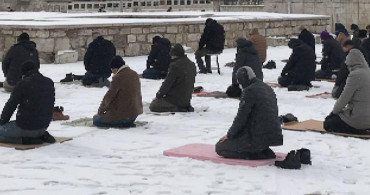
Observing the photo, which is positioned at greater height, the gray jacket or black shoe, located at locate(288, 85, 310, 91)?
the gray jacket

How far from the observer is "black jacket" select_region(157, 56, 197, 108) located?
10.8 metres

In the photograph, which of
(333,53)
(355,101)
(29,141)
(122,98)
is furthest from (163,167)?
(333,53)

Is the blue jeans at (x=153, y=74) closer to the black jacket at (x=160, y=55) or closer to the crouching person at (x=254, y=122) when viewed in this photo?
the black jacket at (x=160, y=55)

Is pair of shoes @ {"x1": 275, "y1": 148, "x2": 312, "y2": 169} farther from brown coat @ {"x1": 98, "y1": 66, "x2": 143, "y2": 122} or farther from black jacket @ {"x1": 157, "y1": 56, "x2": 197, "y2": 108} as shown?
black jacket @ {"x1": 157, "y1": 56, "x2": 197, "y2": 108}

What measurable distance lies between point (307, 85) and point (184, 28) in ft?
32.4

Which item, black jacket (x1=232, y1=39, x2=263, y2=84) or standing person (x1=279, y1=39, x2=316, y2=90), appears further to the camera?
standing person (x1=279, y1=39, x2=316, y2=90)

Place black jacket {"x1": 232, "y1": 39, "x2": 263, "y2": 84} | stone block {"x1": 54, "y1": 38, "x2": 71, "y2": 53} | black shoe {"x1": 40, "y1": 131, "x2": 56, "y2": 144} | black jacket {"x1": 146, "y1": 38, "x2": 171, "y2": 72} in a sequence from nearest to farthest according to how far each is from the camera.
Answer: black shoe {"x1": 40, "y1": 131, "x2": 56, "y2": 144} < black jacket {"x1": 232, "y1": 39, "x2": 263, "y2": 84} < black jacket {"x1": 146, "y1": 38, "x2": 171, "y2": 72} < stone block {"x1": 54, "y1": 38, "x2": 71, "y2": 53}

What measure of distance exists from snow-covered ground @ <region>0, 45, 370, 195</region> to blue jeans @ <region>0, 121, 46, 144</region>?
24 centimetres

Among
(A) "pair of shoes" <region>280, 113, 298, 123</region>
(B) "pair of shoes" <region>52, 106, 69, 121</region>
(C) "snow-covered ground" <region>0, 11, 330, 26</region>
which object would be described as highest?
(C) "snow-covered ground" <region>0, 11, 330, 26</region>

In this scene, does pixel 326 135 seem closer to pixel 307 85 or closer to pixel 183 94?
pixel 183 94

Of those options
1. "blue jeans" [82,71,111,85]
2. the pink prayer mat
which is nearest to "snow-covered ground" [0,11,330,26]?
"blue jeans" [82,71,111,85]

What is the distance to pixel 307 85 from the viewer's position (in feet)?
46.3

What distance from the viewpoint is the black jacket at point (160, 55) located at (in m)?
15.2

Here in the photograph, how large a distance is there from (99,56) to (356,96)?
22.9 feet
